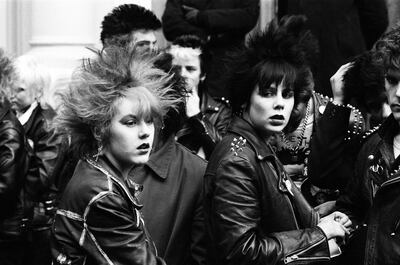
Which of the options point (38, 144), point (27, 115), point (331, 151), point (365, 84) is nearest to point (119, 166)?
point (331, 151)

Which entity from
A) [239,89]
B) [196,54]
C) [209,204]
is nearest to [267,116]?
[239,89]

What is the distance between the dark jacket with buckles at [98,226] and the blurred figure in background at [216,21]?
138 inches

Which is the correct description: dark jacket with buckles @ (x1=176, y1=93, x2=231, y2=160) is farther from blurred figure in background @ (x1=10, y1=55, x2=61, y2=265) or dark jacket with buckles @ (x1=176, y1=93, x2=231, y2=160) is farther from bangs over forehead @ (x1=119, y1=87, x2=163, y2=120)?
bangs over forehead @ (x1=119, y1=87, x2=163, y2=120)

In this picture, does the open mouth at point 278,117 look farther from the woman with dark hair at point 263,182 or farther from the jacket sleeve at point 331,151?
the jacket sleeve at point 331,151

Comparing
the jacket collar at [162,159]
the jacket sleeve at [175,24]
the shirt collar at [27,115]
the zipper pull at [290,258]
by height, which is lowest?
the shirt collar at [27,115]

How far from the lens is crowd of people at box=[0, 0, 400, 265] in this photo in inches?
158

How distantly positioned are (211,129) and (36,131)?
1851 mm

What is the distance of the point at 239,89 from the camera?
4668 millimetres

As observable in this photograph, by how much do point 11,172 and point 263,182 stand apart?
267 centimetres

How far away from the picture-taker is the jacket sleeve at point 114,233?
3.88 meters

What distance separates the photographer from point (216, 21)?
7594 mm

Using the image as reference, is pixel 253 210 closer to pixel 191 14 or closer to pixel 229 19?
pixel 229 19

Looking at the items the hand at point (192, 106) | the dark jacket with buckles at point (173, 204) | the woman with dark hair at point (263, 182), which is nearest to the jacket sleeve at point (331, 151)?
the woman with dark hair at point (263, 182)

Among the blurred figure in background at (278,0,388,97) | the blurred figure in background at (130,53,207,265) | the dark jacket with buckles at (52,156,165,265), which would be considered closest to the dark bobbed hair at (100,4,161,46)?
the blurred figure in background at (278,0,388,97)
